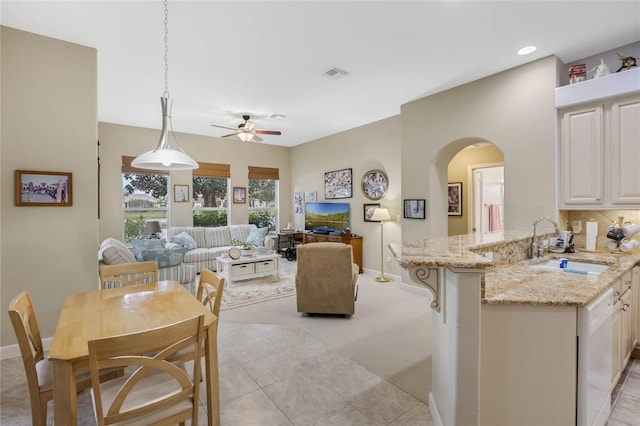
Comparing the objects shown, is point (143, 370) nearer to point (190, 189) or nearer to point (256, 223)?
point (190, 189)

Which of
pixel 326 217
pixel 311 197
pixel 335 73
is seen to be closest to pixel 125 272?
pixel 335 73

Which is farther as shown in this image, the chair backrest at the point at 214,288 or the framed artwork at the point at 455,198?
the framed artwork at the point at 455,198

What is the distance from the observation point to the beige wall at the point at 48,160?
277cm

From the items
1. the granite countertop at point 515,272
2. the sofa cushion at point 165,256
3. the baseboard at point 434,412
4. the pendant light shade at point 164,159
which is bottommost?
the baseboard at point 434,412

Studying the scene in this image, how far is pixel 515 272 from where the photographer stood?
85.6 inches

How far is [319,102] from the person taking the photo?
476cm

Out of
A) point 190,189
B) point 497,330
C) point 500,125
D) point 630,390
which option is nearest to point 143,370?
point 497,330

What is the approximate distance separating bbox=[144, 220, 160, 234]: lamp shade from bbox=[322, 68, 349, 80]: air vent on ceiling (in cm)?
457

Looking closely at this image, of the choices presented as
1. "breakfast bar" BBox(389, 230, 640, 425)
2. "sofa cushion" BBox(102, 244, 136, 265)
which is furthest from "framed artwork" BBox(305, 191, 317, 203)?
"breakfast bar" BBox(389, 230, 640, 425)

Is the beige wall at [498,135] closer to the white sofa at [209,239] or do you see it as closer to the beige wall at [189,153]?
the white sofa at [209,239]

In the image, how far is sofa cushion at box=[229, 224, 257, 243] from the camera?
700cm

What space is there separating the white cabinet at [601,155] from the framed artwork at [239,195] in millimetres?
6220

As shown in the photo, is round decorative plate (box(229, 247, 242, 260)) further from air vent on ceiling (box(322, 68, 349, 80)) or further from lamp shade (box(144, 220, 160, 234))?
air vent on ceiling (box(322, 68, 349, 80))

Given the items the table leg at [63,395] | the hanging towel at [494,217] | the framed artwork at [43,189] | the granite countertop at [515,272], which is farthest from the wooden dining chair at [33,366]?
the hanging towel at [494,217]
